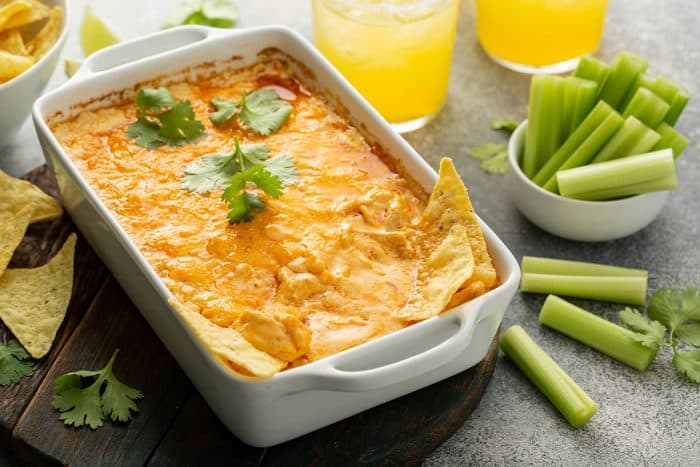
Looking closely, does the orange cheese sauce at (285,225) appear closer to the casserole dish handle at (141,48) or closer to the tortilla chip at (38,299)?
the casserole dish handle at (141,48)

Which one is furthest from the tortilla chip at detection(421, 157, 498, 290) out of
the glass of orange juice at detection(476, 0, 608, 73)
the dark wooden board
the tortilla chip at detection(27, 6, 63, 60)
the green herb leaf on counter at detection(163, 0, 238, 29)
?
the green herb leaf on counter at detection(163, 0, 238, 29)

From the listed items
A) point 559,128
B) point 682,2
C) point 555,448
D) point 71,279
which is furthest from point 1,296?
point 682,2

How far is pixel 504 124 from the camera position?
422cm

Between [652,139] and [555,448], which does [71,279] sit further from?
[652,139]

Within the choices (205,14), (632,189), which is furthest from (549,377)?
(205,14)

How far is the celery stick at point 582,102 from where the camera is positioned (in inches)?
147

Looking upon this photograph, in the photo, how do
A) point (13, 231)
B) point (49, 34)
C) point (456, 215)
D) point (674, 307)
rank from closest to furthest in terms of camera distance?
point (456, 215) → point (13, 231) → point (674, 307) → point (49, 34)

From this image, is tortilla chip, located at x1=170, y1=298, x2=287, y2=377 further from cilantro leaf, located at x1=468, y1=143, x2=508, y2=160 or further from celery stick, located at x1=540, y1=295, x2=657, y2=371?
cilantro leaf, located at x1=468, y1=143, x2=508, y2=160

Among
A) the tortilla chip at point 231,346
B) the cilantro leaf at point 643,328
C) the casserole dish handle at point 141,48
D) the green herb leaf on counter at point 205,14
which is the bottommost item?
the cilantro leaf at point 643,328

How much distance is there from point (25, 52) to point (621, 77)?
7.04ft

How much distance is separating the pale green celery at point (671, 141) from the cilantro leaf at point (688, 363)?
2.49 feet

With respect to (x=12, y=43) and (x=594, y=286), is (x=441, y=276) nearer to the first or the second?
(x=594, y=286)

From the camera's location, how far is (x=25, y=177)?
3771 mm

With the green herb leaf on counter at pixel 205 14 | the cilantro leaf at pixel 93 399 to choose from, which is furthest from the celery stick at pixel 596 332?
the green herb leaf on counter at pixel 205 14
